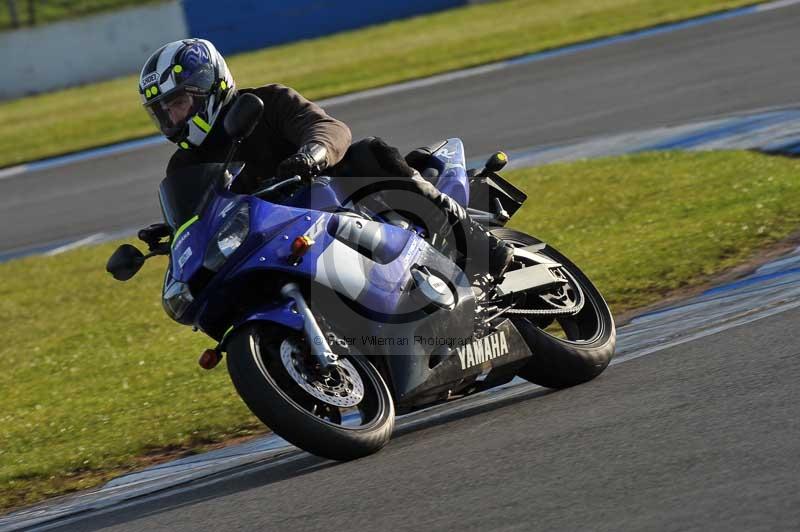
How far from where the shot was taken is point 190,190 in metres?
4.99

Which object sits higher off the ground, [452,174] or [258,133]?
[258,133]

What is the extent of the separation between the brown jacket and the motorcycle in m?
0.20

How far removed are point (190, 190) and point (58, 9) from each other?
26015 millimetres

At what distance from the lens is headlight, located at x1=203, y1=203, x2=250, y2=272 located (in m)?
4.79

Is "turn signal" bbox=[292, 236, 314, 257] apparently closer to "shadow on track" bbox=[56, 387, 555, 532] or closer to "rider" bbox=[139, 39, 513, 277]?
"rider" bbox=[139, 39, 513, 277]

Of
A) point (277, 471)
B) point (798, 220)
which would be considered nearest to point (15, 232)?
→ point (798, 220)

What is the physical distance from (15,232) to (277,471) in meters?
9.91

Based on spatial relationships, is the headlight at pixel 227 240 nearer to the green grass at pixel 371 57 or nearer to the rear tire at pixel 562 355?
the rear tire at pixel 562 355

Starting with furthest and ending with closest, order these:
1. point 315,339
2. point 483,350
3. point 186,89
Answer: point 483,350 < point 186,89 < point 315,339

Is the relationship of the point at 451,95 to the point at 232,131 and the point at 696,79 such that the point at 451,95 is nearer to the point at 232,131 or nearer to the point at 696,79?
the point at 696,79

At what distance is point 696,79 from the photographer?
14.9 meters

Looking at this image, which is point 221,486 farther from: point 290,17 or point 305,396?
point 290,17

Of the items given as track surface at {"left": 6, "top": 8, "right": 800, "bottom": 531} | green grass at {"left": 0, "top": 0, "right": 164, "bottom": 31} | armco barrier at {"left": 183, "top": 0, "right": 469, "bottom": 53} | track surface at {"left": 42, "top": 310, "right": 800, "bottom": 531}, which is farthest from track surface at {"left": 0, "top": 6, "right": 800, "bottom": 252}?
green grass at {"left": 0, "top": 0, "right": 164, "bottom": 31}

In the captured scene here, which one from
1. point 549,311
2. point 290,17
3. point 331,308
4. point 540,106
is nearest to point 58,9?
point 290,17
